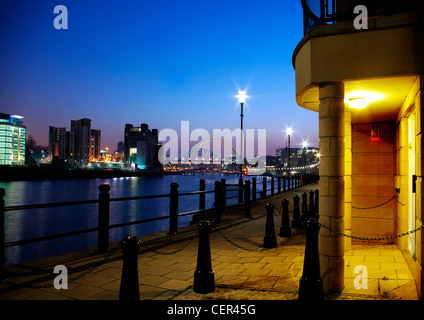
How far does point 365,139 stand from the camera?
311 inches

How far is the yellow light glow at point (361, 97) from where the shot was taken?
5.31 metres

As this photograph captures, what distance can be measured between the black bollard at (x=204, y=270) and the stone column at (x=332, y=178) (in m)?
1.76

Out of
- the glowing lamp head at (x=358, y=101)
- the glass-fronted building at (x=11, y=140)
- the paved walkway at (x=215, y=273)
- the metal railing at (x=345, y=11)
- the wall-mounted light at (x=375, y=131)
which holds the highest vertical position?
the glass-fronted building at (x=11, y=140)

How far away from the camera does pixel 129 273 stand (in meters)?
3.42

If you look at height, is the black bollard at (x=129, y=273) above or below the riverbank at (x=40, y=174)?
above

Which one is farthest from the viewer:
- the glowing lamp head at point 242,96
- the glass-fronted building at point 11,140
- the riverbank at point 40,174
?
the glass-fronted building at point 11,140

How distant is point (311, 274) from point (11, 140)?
538 feet

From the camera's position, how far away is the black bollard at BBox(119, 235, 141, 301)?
11.1ft

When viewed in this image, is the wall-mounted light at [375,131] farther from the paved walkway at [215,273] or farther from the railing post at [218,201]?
the railing post at [218,201]

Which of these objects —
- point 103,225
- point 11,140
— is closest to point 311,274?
point 103,225

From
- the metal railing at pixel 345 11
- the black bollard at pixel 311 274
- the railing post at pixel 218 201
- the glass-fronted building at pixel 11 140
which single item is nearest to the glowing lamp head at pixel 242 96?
the railing post at pixel 218 201

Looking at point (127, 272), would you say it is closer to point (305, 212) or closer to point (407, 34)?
point (407, 34)

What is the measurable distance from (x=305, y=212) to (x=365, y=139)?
386cm

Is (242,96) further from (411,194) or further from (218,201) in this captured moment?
(411,194)
